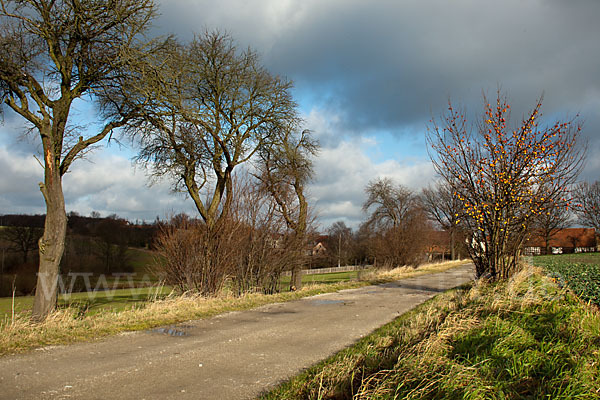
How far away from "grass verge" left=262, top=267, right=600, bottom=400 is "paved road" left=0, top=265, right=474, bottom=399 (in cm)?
60

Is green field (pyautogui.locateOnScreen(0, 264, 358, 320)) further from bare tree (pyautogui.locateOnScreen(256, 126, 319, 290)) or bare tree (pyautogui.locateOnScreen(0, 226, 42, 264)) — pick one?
bare tree (pyautogui.locateOnScreen(0, 226, 42, 264))

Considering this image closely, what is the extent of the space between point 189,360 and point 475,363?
3856mm

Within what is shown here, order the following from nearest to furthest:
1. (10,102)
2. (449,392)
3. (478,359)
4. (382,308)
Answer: (449,392) < (478,359) < (10,102) < (382,308)

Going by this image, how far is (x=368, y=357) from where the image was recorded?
5.51 metres

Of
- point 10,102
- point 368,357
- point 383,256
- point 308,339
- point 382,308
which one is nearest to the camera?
point 368,357

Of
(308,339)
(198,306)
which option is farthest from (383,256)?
(308,339)

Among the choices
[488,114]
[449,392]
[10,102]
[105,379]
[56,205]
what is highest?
[488,114]

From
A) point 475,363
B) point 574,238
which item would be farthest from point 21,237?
point 574,238

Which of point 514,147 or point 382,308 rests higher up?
point 514,147

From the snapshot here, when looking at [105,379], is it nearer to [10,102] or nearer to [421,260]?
[10,102]

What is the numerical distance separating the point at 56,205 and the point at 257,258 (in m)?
7.47

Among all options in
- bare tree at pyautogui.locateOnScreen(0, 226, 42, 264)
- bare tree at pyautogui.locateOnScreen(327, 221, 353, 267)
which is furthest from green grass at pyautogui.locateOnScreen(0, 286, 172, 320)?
bare tree at pyautogui.locateOnScreen(327, 221, 353, 267)

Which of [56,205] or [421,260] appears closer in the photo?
[56,205]

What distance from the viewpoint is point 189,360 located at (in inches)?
237
